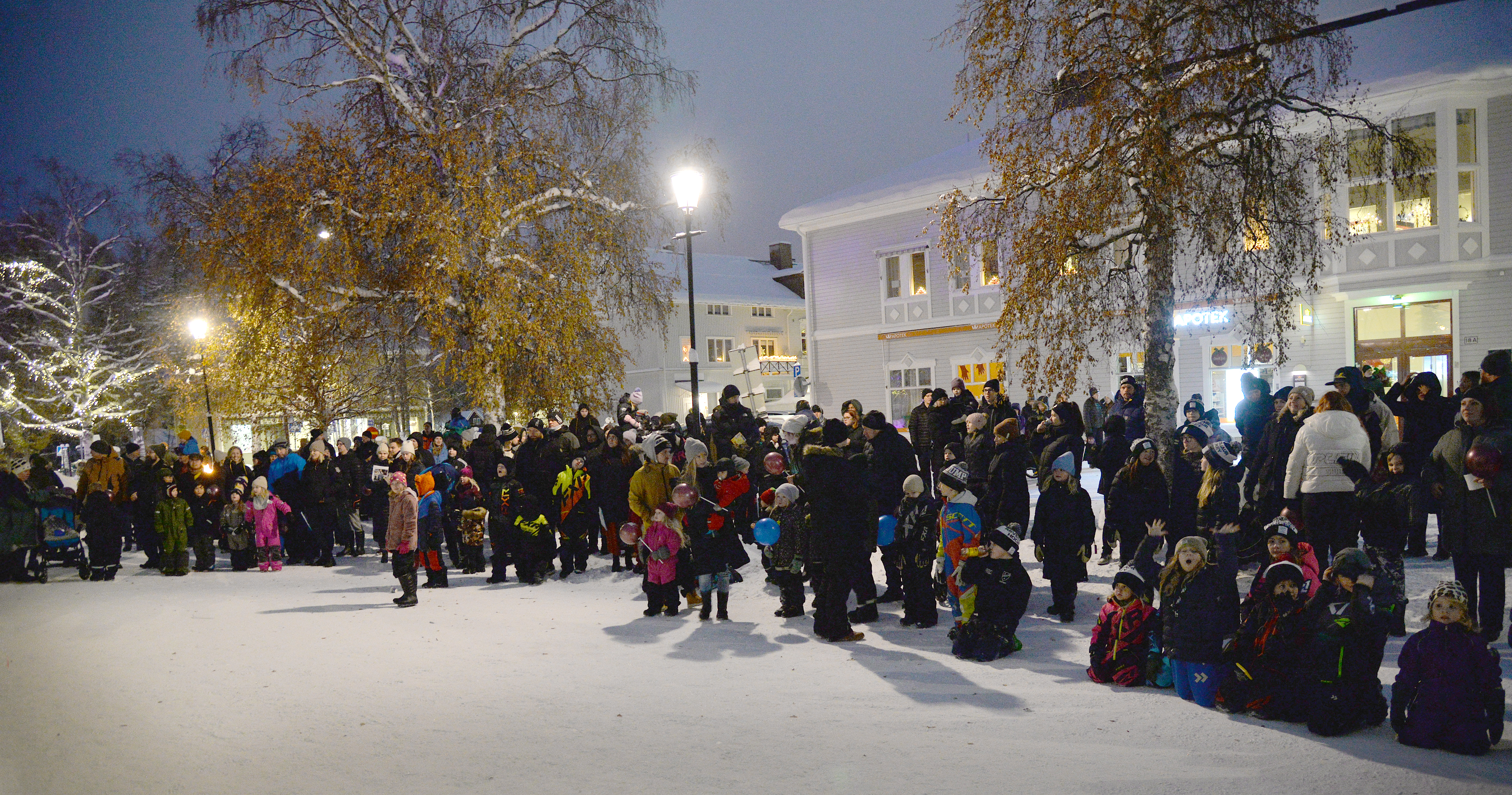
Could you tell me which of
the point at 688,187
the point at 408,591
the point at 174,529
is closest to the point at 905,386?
the point at 688,187

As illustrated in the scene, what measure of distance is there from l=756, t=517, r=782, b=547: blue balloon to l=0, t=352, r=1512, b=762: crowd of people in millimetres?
21

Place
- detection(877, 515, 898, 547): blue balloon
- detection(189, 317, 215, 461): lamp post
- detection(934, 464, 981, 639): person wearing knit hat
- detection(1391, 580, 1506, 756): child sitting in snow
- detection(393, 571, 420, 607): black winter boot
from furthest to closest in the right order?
detection(189, 317, 215, 461): lamp post, detection(393, 571, 420, 607): black winter boot, detection(877, 515, 898, 547): blue balloon, detection(934, 464, 981, 639): person wearing knit hat, detection(1391, 580, 1506, 756): child sitting in snow

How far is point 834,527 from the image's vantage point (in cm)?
803

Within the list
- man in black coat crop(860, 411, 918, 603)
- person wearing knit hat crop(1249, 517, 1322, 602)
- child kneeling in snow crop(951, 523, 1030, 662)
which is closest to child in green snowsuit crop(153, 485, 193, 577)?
man in black coat crop(860, 411, 918, 603)

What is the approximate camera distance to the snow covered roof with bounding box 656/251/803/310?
45.3m

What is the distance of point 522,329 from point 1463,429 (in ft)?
43.7

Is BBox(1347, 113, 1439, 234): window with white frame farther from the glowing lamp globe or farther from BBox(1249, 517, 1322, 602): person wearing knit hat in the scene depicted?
BBox(1249, 517, 1322, 602): person wearing knit hat

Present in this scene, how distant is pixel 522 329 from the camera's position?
52.7ft

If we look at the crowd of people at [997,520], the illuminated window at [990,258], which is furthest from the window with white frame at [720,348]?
the illuminated window at [990,258]

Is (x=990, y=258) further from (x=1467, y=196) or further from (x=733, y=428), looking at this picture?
(x=1467, y=196)

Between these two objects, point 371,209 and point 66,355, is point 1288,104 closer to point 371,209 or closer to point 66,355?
point 371,209

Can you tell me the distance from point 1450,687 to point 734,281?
45.0m

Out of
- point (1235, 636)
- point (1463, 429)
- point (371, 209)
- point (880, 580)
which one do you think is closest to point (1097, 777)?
point (1235, 636)

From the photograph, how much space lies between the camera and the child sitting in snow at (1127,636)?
6.30 meters
